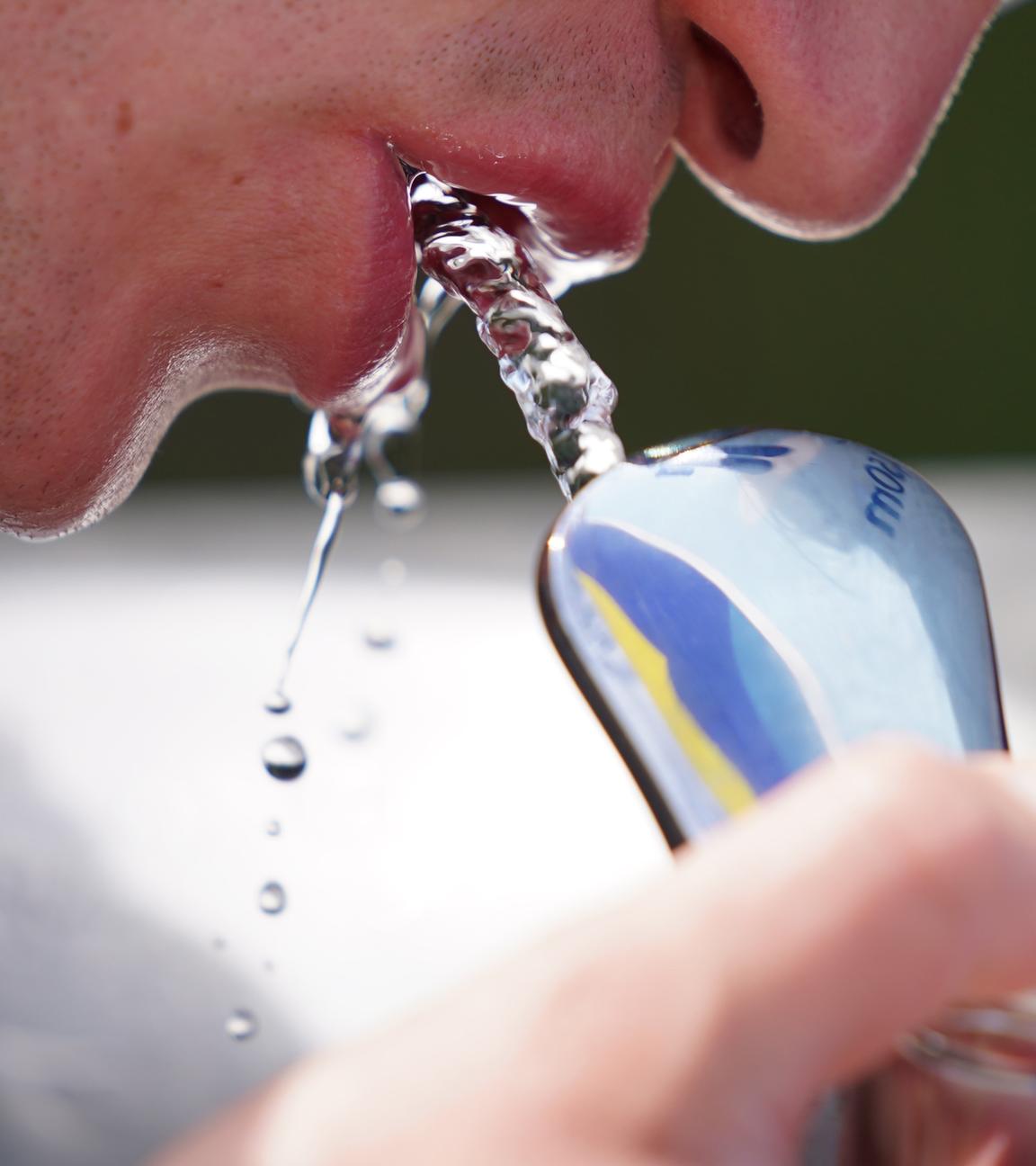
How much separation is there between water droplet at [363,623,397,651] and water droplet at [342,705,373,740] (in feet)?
0.14

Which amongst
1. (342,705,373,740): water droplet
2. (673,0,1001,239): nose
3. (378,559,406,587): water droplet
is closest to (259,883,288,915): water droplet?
(342,705,373,740): water droplet

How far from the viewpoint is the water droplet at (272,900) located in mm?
571

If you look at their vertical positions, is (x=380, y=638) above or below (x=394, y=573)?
above

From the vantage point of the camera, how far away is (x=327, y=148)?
0.33 m

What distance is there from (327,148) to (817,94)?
12cm

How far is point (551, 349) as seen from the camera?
0.37 meters

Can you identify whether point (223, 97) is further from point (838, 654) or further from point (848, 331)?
point (848, 331)

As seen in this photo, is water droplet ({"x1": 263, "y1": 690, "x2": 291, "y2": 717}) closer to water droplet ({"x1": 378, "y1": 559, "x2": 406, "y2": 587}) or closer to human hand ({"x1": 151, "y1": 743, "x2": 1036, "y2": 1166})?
human hand ({"x1": 151, "y1": 743, "x2": 1036, "y2": 1166})

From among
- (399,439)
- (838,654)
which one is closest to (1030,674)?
(399,439)

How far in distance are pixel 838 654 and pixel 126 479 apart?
25 cm

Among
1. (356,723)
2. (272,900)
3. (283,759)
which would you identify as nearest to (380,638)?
(356,723)

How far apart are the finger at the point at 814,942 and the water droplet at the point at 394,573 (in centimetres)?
92

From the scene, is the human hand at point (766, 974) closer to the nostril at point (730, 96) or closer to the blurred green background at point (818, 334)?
the nostril at point (730, 96)

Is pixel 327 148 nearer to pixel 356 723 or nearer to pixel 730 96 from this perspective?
pixel 730 96
